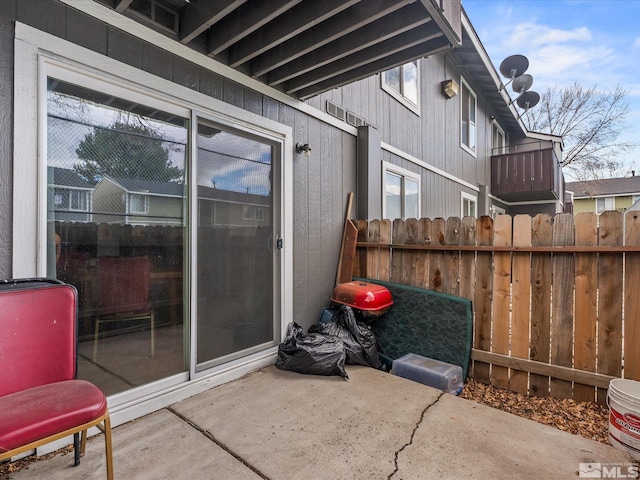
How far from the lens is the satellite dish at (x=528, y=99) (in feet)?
32.2

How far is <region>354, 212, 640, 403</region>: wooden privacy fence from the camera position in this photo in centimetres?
248

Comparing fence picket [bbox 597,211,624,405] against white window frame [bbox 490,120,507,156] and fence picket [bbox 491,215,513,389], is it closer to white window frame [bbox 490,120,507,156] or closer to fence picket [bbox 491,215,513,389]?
fence picket [bbox 491,215,513,389]

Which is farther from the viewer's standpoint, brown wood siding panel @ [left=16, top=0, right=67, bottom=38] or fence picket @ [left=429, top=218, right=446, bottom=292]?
fence picket @ [left=429, top=218, right=446, bottom=292]

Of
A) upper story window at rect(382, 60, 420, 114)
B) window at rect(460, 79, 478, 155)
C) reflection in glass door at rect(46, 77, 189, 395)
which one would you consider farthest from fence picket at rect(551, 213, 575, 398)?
window at rect(460, 79, 478, 155)

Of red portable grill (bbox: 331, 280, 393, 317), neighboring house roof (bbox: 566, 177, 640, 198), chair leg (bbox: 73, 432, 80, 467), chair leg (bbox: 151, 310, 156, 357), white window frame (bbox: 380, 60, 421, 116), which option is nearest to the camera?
chair leg (bbox: 73, 432, 80, 467)

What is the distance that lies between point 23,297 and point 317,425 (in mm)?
1802

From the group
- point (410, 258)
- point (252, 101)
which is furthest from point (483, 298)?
point (252, 101)

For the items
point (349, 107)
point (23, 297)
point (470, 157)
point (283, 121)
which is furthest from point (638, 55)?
point (23, 297)

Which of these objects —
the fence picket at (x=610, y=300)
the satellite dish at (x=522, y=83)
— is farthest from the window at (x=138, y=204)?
the satellite dish at (x=522, y=83)

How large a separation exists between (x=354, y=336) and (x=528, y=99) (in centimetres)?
1052

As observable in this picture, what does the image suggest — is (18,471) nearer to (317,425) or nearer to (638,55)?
(317,425)

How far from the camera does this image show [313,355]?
2.93 m
